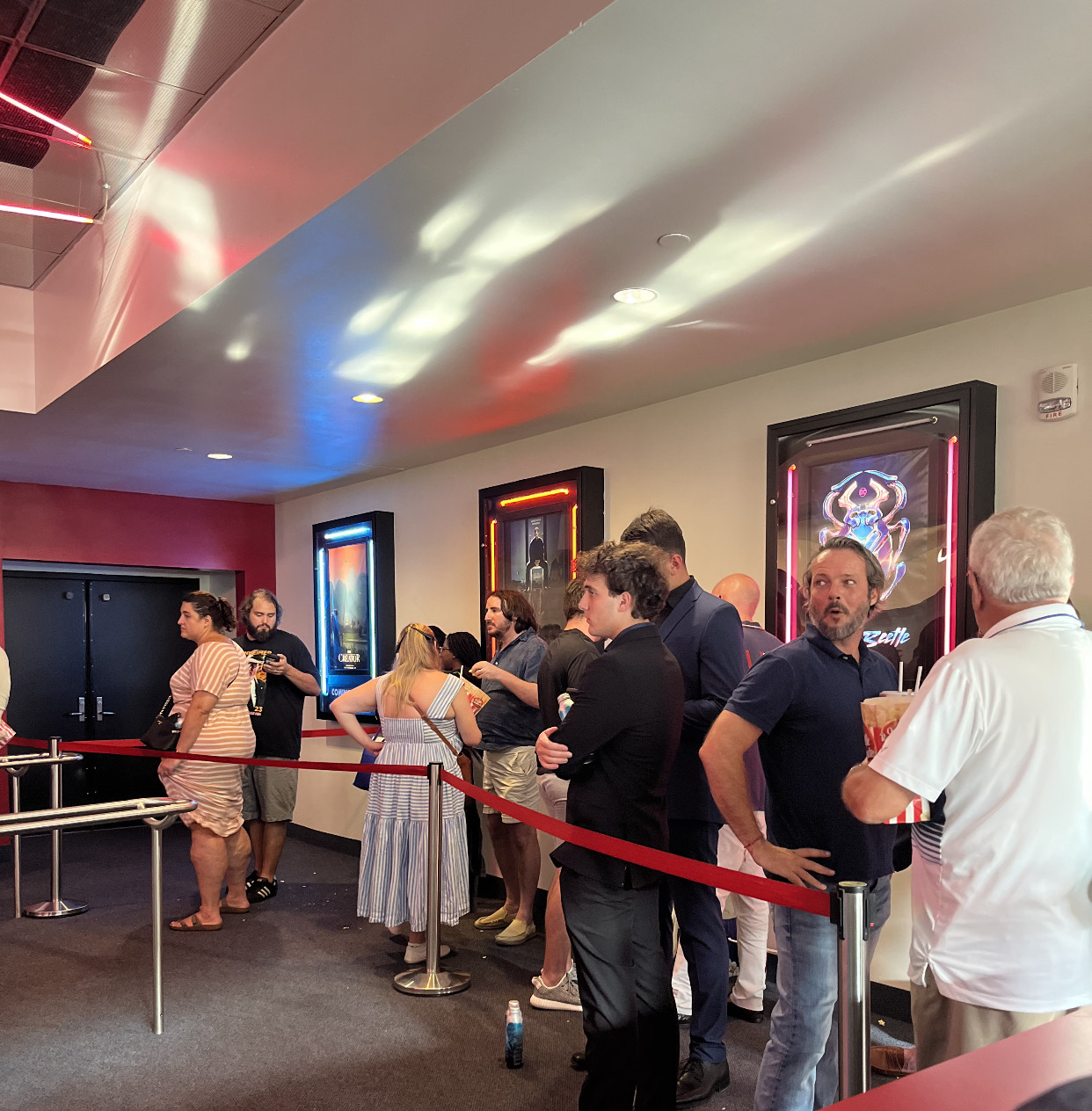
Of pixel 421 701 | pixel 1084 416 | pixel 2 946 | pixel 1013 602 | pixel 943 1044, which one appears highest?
pixel 1084 416

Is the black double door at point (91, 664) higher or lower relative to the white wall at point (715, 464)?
lower

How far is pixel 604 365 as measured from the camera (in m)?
4.07

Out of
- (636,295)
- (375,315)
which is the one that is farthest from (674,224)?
(375,315)

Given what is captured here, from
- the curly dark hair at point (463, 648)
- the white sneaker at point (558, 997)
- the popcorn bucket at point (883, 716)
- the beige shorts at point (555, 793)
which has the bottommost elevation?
the white sneaker at point (558, 997)

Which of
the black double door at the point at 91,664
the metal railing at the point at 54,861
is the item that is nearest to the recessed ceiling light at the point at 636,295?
the metal railing at the point at 54,861

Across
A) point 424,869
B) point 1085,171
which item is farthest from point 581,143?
point 424,869

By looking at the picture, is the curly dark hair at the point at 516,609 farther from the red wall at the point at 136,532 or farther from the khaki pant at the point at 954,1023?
the red wall at the point at 136,532

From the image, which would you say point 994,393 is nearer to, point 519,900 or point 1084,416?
point 1084,416

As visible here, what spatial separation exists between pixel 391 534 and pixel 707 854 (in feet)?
13.7

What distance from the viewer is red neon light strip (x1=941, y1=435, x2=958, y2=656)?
11.0 feet

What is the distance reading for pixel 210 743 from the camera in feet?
15.5

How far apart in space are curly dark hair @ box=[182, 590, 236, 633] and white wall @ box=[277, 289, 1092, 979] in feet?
5.15

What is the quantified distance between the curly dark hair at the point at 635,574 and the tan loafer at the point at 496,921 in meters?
2.87

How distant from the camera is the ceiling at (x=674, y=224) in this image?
1921 mm
